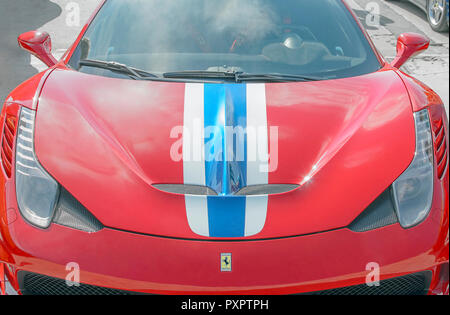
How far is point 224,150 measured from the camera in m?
2.11

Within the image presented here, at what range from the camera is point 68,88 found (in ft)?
8.09

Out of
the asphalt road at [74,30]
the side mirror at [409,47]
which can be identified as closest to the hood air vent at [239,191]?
the side mirror at [409,47]

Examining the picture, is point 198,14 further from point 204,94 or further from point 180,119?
point 180,119

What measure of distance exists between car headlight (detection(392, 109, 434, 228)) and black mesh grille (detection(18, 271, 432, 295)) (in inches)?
7.4

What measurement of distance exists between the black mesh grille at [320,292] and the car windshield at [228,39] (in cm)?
111

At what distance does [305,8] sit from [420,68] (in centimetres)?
388

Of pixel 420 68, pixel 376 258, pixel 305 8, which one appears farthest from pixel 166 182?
pixel 420 68

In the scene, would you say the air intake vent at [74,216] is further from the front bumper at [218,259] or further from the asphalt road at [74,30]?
the asphalt road at [74,30]

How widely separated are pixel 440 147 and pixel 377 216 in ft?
1.72

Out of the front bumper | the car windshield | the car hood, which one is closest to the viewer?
the front bumper

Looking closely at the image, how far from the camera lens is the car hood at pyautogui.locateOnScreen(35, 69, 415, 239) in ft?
6.25

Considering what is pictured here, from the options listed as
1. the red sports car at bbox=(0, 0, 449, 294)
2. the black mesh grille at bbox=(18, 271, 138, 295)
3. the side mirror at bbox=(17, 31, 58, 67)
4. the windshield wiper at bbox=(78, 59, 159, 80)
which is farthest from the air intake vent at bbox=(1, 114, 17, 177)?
the side mirror at bbox=(17, 31, 58, 67)

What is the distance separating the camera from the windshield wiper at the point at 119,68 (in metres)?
2.64

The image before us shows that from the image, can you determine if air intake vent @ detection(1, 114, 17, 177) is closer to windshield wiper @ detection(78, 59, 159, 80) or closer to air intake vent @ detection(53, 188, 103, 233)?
air intake vent @ detection(53, 188, 103, 233)
